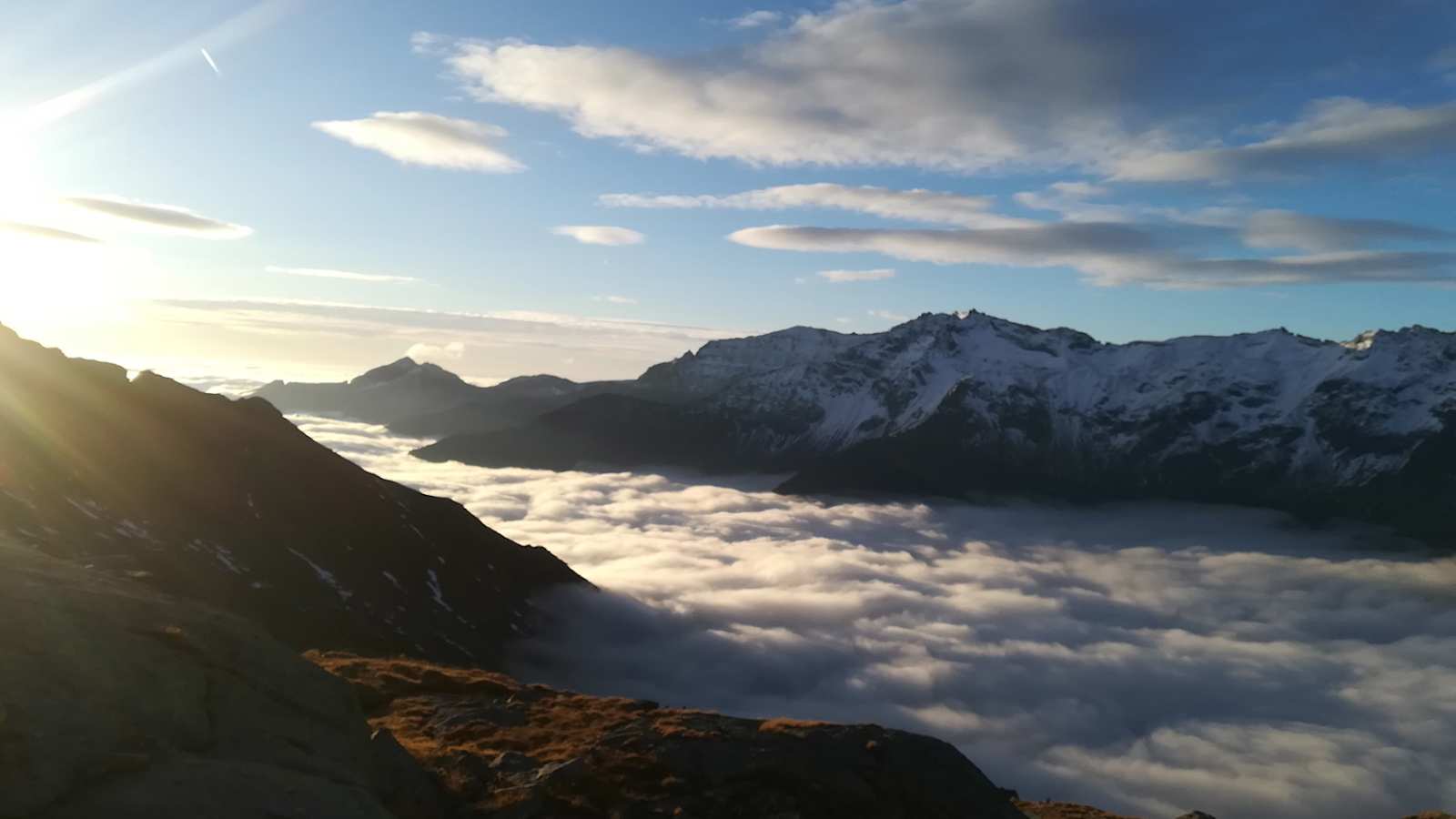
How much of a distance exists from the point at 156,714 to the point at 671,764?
1900 cm

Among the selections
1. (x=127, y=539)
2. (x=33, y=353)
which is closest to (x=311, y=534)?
(x=127, y=539)

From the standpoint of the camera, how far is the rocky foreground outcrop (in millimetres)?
31812

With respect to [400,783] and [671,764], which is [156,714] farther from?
[671,764]

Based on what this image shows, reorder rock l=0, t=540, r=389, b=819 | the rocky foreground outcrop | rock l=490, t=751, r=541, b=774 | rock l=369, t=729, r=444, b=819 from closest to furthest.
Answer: rock l=0, t=540, r=389, b=819 < rock l=369, t=729, r=444, b=819 < the rocky foreground outcrop < rock l=490, t=751, r=541, b=774

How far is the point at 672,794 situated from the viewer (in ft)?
109

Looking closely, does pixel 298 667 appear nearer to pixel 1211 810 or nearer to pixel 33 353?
pixel 33 353

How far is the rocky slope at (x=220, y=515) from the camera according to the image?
5084 inches

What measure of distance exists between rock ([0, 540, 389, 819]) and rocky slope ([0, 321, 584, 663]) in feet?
315

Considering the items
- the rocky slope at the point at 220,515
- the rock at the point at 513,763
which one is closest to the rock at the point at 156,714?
the rock at the point at 513,763

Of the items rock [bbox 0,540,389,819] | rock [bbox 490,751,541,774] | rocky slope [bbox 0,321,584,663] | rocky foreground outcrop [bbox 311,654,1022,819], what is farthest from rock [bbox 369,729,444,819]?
rocky slope [bbox 0,321,584,663]

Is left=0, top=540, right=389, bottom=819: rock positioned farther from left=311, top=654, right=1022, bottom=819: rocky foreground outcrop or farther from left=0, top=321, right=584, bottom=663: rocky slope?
left=0, top=321, right=584, bottom=663: rocky slope

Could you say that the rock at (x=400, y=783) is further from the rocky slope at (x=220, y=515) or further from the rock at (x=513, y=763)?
the rocky slope at (x=220, y=515)

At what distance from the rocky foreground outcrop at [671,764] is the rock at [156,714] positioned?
20.4 ft

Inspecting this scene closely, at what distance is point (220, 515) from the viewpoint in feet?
525
